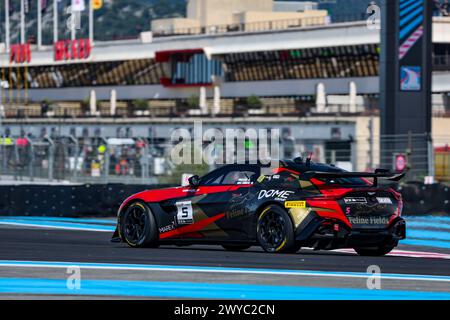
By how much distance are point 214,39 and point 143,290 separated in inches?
2807

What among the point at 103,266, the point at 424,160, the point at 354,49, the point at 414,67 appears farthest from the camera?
the point at 354,49

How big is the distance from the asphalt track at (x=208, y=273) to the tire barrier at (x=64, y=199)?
752 cm

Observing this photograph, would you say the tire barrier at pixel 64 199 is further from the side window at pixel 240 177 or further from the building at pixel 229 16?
the building at pixel 229 16

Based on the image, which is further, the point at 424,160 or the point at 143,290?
the point at 424,160

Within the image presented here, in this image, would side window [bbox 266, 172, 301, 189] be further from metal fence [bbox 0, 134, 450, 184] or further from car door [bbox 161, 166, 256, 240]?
metal fence [bbox 0, 134, 450, 184]

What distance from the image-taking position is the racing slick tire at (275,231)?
1355 centimetres

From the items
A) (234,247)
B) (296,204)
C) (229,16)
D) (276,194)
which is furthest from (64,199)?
(229,16)

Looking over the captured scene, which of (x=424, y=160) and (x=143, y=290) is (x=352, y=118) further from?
(x=143, y=290)

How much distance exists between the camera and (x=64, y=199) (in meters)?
23.7

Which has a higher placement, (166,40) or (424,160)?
(166,40)

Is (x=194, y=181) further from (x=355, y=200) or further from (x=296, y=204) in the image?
(x=355, y=200)

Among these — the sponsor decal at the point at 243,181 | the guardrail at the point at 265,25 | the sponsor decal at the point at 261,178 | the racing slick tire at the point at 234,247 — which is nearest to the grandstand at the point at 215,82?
the guardrail at the point at 265,25

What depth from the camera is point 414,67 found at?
3369 cm
